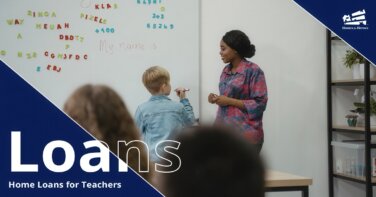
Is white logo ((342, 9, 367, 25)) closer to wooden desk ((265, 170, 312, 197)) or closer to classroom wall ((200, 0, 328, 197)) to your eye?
wooden desk ((265, 170, 312, 197))

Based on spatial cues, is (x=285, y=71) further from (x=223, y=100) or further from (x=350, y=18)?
(x=350, y=18)

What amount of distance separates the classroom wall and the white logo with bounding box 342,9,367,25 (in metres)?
1.34

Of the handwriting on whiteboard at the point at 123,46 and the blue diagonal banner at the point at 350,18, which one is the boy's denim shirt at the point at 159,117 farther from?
the handwriting on whiteboard at the point at 123,46

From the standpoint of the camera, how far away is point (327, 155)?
360 centimetres

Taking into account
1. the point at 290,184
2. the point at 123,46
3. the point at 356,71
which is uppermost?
the point at 123,46

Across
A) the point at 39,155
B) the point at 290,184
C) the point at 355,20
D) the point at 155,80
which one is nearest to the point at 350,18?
the point at 355,20

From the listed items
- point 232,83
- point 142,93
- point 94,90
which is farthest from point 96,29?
point 94,90

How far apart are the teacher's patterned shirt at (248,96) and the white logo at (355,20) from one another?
0.80 meters

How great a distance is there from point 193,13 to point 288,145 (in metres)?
1.13

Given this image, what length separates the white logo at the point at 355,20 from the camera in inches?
79.0

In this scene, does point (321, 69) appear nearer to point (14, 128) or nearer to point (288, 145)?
point (288, 145)

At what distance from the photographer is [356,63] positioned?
3395 millimetres

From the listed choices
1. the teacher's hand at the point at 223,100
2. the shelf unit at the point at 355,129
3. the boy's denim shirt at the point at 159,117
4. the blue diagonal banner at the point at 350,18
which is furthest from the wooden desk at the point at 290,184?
the shelf unit at the point at 355,129

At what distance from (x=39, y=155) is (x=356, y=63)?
8.29 feet
